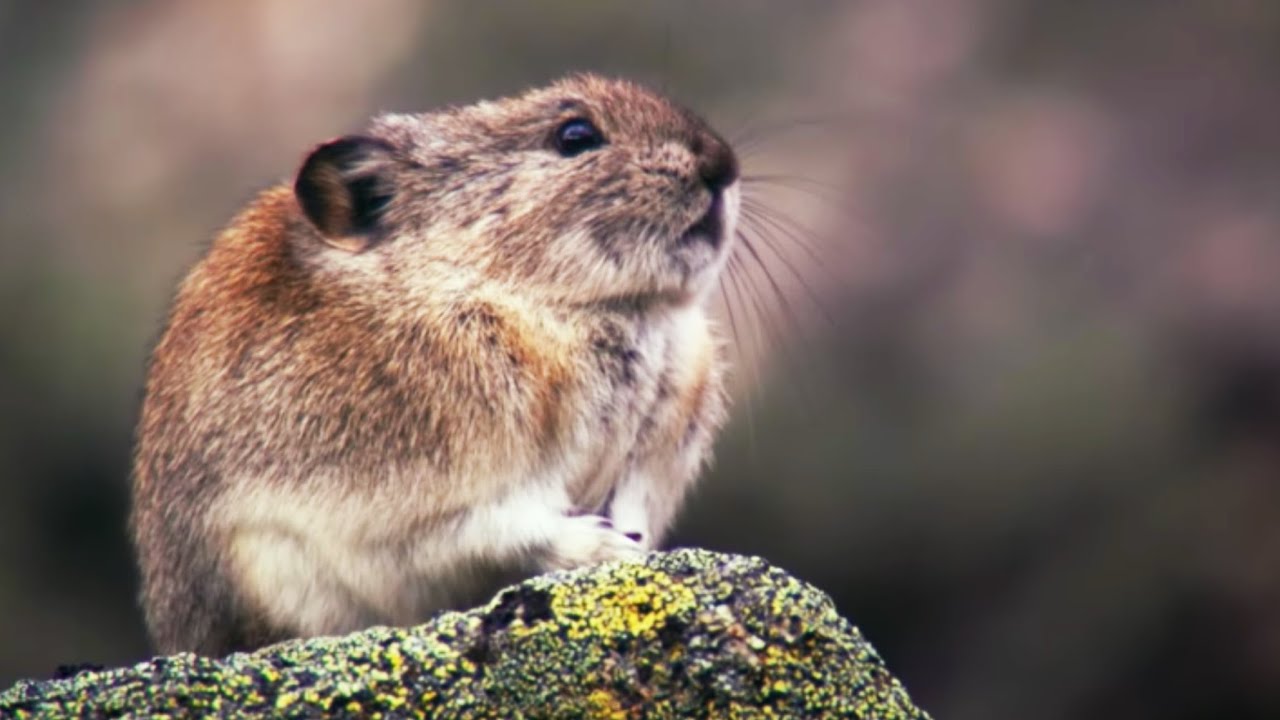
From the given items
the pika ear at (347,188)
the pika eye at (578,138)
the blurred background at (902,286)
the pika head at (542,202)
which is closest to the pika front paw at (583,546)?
the pika head at (542,202)

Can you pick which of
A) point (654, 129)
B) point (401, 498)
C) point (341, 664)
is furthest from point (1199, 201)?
point (341, 664)

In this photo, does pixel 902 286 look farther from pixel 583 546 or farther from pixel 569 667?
pixel 569 667

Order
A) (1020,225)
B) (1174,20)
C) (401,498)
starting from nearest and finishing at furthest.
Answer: (401,498), (1020,225), (1174,20)

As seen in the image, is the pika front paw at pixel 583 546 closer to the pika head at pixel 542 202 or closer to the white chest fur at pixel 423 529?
the white chest fur at pixel 423 529

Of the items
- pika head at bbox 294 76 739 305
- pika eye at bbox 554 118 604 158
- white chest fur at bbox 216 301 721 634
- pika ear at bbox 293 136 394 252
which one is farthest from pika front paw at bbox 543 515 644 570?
pika eye at bbox 554 118 604 158

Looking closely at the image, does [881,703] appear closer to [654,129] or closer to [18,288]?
[654,129]

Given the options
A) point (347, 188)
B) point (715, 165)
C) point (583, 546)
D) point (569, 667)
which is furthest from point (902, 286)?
point (569, 667)

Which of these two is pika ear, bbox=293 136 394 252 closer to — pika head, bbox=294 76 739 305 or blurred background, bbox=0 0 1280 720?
pika head, bbox=294 76 739 305

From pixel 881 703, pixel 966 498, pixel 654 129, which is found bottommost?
pixel 966 498
